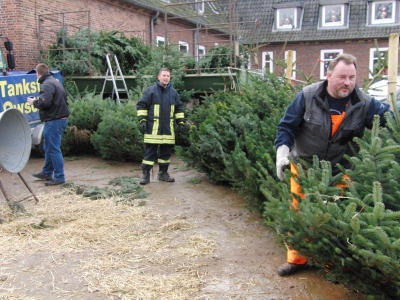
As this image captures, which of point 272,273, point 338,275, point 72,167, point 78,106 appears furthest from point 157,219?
point 78,106

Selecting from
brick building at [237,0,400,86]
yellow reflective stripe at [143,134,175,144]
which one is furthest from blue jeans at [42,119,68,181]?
brick building at [237,0,400,86]

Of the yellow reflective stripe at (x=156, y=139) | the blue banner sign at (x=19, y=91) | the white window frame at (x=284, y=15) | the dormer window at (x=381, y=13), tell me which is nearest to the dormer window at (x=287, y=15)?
the white window frame at (x=284, y=15)

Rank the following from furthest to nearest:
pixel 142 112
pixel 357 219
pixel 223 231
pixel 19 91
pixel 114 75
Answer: pixel 114 75, pixel 19 91, pixel 142 112, pixel 223 231, pixel 357 219

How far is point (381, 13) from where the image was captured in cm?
2864

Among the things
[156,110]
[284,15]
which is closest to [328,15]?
[284,15]

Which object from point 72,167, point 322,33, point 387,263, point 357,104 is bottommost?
point 72,167

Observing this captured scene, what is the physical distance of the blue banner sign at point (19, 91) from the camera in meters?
8.23

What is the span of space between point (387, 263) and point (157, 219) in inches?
133

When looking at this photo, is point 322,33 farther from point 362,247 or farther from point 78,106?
point 362,247

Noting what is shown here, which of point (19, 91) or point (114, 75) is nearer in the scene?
point (19, 91)

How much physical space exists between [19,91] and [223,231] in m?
5.64

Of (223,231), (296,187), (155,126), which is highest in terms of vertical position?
(155,126)

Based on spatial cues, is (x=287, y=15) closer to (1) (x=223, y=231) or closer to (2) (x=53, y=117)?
(2) (x=53, y=117)

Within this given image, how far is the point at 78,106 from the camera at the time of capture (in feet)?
31.5
